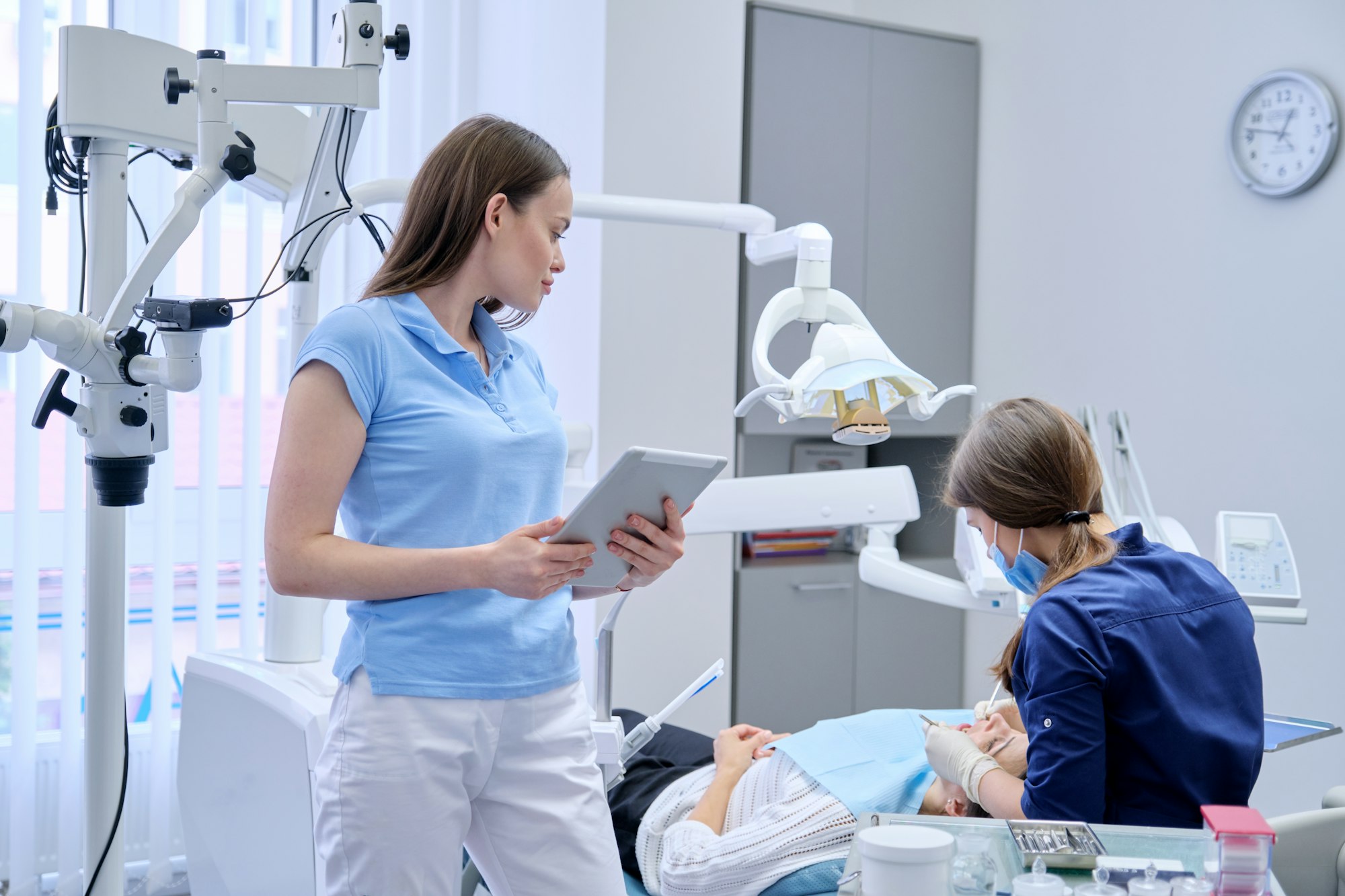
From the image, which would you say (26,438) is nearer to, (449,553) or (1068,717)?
(449,553)

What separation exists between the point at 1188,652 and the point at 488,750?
79 cm

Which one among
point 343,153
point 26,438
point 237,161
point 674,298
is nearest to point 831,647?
point 674,298

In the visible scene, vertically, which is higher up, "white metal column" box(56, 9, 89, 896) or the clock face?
the clock face

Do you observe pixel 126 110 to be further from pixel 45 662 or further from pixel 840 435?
pixel 45 662

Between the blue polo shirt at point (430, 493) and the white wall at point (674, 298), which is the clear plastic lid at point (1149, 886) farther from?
the white wall at point (674, 298)

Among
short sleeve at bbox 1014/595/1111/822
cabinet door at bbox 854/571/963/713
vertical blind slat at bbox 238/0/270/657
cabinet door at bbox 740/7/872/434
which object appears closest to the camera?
short sleeve at bbox 1014/595/1111/822

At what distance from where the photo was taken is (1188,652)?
1.32 metres

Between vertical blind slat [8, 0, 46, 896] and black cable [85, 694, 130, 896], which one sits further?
vertical blind slat [8, 0, 46, 896]

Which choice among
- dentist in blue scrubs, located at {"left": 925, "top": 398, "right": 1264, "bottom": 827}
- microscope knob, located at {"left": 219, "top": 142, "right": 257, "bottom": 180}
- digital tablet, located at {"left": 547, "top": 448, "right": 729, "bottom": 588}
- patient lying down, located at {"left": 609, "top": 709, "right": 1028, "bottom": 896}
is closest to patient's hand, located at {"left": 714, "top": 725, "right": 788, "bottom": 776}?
patient lying down, located at {"left": 609, "top": 709, "right": 1028, "bottom": 896}

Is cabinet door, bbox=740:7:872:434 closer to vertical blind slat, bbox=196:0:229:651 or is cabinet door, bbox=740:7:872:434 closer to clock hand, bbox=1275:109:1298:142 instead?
clock hand, bbox=1275:109:1298:142

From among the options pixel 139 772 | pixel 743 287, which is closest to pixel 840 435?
pixel 743 287

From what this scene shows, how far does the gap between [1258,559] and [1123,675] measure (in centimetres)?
114

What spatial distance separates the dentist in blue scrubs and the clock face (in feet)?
5.50

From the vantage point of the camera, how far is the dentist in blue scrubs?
4.17 ft
